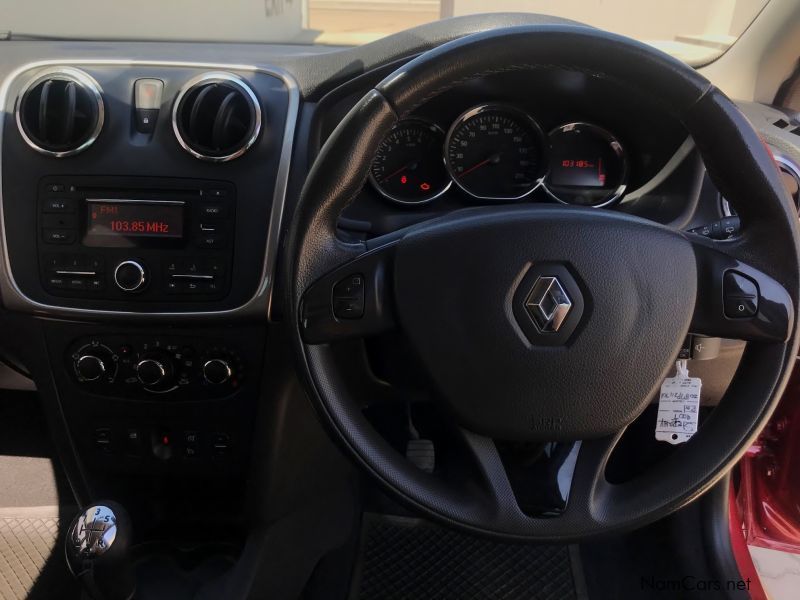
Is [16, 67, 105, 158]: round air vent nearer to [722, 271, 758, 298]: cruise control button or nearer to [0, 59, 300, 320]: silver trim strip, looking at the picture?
[0, 59, 300, 320]: silver trim strip

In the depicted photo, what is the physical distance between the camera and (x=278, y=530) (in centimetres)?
145

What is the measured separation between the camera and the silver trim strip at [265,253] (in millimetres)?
1176

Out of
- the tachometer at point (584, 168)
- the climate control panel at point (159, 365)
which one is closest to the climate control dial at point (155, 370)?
the climate control panel at point (159, 365)

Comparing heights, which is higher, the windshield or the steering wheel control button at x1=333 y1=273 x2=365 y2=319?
the windshield

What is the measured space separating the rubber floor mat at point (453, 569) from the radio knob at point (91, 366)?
0.82m

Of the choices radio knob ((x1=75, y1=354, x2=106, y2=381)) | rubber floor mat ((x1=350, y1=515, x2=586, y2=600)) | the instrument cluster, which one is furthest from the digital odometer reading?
rubber floor mat ((x1=350, y1=515, x2=586, y2=600))

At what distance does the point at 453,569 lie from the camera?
1754 millimetres

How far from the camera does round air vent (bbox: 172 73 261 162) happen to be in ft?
3.83

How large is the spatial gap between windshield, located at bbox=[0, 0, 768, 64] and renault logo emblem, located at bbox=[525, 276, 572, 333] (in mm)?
766

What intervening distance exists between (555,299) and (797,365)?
998mm

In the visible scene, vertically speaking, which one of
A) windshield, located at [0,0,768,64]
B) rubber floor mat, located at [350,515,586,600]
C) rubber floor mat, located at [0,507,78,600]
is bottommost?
rubber floor mat, located at [350,515,586,600]

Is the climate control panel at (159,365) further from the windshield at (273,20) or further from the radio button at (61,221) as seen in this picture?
the windshield at (273,20)

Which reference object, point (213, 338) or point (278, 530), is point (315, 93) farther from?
point (278, 530)

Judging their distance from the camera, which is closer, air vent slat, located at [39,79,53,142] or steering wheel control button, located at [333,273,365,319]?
steering wheel control button, located at [333,273,365,319]
